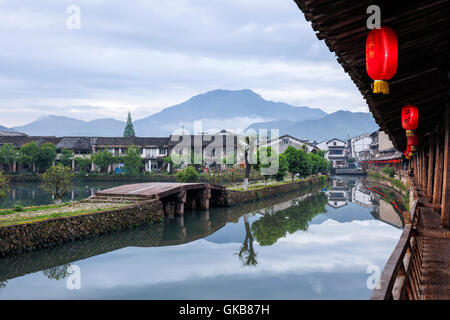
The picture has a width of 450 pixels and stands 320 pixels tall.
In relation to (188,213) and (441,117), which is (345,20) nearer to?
(441,117)

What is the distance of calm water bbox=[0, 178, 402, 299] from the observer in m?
9.48

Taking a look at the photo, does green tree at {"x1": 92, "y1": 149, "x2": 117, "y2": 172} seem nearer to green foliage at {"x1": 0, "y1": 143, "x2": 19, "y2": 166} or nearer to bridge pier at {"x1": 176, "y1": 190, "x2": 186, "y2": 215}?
green foliage at {"x1": 0, "y1": 143, "x2": 19, "y2": 166}

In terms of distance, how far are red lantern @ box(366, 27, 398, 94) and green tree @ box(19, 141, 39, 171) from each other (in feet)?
150

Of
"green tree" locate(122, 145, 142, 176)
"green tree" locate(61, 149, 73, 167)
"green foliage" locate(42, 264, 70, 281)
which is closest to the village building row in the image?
"green tree" locate(61, 149, 73, 167)

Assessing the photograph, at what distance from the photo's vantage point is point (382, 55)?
4.17m

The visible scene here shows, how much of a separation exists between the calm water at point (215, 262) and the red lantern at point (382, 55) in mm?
6428

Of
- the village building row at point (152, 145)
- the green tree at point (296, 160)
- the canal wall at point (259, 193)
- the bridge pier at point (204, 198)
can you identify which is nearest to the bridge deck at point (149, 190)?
the bridge pier at point (204, 198)

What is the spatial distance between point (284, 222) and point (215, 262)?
8.06 metres

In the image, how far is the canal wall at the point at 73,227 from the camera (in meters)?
11.1

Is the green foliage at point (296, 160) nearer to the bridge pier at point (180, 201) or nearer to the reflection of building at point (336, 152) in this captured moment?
the bridge pier at point (180, 201)

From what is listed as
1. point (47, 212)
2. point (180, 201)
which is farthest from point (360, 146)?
point (47, 212)

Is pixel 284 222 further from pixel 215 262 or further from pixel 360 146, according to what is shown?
pixel 360 146

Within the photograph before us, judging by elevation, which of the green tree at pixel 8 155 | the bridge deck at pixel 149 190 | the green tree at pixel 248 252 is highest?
the green tree at pixel 8 155

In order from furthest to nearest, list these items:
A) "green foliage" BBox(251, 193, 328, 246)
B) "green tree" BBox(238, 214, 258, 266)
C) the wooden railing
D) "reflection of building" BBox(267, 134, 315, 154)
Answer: "reflection of building" BBox(267, 134, 315, 154) → "green foliage" BBox(251, 193, 328, 246) → "green tree" BBox(238, 214, 258, 266) → the wooden railing
